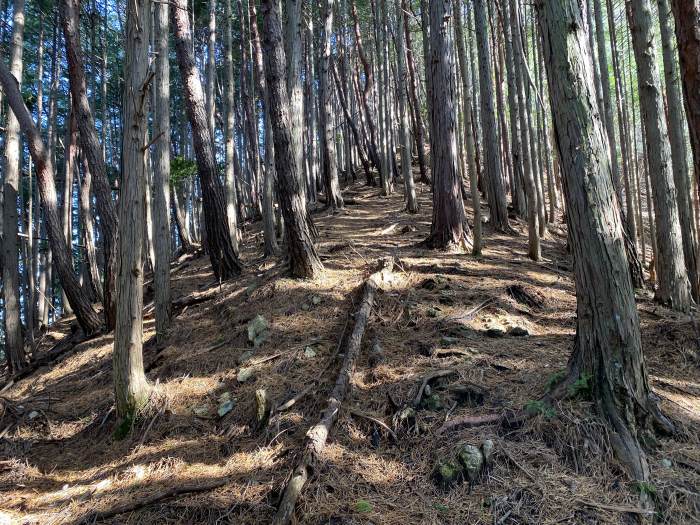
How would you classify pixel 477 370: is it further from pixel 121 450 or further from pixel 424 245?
pixel 424 245

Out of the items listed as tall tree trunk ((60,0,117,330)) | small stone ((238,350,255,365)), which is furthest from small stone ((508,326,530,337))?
tall tree trunk ((60,0,117,330))

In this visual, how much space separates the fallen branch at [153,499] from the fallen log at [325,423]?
1.96 feet

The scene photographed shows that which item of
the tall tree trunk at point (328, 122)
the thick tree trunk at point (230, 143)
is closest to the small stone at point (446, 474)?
the thick tree trunk at point (230, 143)

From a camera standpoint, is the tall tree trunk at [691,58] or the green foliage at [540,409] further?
the green foliage at [540,409]

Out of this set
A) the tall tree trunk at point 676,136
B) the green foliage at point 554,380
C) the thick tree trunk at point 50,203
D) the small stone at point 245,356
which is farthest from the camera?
the thick tree trunk at point 50,203

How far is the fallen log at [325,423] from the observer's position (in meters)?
2.69

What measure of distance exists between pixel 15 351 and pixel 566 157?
28.0 ft

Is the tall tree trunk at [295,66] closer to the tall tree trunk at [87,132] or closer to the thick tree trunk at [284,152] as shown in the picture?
the thick tree trunk at [284,152]

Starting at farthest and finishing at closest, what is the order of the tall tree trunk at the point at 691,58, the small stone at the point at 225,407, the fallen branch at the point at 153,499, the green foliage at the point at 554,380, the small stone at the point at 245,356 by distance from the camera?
the small stone at the point at 245,356, the small stone at the point at 225,407, the green foliage at the point at 554,380, the fallen branch at the point at 153,499, the tall tree trunk at the point at 691,58

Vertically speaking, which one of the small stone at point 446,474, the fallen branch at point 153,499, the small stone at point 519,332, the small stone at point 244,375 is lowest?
the fallen branch at point 153,499

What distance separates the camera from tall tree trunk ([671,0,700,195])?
2.76m

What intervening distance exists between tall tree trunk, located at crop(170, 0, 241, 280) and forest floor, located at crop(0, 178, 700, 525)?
963 millimetres

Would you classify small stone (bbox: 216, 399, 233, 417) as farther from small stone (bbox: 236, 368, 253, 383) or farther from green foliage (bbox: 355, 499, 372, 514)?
green foliage (bbox: 355, 499, 372, 514)

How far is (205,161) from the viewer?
7.84 metres
